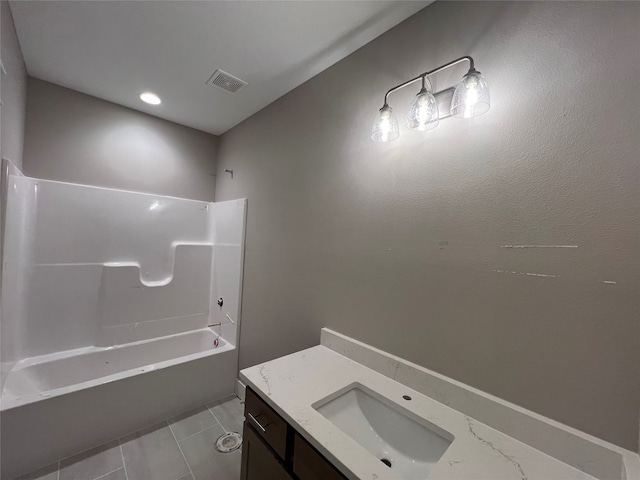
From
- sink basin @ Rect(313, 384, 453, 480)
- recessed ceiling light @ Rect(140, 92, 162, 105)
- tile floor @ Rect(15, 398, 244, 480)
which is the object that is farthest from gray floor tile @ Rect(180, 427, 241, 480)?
recessed ceiling light @ Rect(140, 92, 162, 105)

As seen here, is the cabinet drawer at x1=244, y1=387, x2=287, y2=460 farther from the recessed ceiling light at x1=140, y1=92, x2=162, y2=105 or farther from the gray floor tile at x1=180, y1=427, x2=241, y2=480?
the recessed ceiling light at x1=140, y1=92, x2=162, y2=105

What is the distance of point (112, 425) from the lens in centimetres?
184

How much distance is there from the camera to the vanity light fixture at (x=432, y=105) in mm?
951

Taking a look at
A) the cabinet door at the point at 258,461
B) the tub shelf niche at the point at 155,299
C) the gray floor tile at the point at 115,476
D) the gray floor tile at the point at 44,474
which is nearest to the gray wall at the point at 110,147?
the tub shelf niche at the point at 155,299

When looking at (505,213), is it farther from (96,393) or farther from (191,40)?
(96,393)

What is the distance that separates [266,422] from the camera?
1.06 metres

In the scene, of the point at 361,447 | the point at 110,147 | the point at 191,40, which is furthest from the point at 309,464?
the point at 110,147

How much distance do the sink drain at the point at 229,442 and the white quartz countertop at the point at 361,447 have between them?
3.51 feet

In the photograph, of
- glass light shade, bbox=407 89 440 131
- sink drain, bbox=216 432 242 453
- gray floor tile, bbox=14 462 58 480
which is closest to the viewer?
glass light shade, bbox=407 89 440 131

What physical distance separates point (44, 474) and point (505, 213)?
296 cm

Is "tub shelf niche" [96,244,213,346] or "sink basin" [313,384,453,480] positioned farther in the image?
"tub shelf niche" [96,244,213,346]

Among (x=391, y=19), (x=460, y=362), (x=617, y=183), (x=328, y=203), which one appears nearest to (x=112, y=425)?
(x=328, y=203)

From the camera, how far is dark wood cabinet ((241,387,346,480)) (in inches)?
33.3

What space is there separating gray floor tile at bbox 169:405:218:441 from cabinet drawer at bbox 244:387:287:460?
3.94 feet
